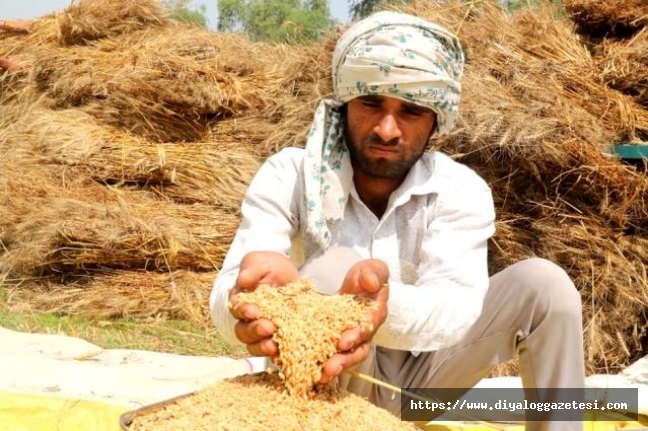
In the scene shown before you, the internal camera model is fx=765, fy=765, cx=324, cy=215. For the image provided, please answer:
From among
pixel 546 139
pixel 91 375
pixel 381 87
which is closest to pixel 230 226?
pixel 91 375

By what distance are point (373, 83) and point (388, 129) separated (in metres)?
0.13

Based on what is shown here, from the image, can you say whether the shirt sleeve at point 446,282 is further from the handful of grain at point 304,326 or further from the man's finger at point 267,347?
the man's finger at point 267,347

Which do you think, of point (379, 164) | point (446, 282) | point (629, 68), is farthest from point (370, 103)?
point (629, 68)

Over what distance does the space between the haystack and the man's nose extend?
1259 millimetres

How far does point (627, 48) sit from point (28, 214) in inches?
116

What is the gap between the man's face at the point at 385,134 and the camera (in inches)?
76.0

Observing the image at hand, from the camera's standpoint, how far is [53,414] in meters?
2.14

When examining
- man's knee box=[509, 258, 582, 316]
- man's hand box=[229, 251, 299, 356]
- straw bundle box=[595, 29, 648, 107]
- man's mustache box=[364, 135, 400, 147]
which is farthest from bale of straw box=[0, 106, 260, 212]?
man's hand box=[229, 251, 299, 356]

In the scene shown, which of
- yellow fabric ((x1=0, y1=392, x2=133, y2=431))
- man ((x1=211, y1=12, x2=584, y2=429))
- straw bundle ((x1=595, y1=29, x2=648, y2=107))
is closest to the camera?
man ((x1=211, y1=12, x2=584, y2=429))

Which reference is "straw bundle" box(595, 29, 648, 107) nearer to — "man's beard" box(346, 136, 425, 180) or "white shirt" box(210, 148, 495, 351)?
"white shirt" box(210, 148, 495, 351)

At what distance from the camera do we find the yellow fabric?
2061mm

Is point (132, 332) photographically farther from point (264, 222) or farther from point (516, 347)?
point (516, 347)

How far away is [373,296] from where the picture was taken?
4.74 feet

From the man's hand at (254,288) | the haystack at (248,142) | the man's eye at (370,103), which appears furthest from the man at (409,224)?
the haystack at (248,142)
